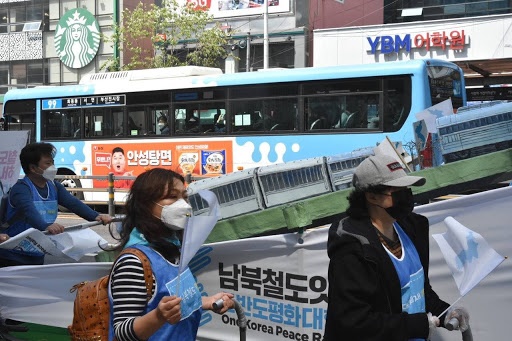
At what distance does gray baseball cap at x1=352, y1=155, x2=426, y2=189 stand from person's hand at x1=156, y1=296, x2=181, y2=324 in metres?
0.86

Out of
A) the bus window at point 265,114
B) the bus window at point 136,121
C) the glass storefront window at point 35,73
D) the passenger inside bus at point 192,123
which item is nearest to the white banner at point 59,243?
the bus window at point 265,114

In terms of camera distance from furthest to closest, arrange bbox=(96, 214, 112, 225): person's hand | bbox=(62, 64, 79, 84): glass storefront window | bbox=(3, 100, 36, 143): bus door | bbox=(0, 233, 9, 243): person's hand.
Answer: bbox=(62, 64, 79, 84): glass storefront window, bbox=(3, 100, 36, 143): bus door, bbox=(96, 214, 112, 225): person's hand, bbox=(0, 233, 9, 243): person's hand

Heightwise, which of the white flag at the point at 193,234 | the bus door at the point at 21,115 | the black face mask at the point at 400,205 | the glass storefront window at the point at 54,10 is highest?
the glass storefront window at the point at 54,10

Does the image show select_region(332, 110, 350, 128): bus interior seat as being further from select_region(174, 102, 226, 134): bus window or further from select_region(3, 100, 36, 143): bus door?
select_region(3, 100, 36, 143): bus door

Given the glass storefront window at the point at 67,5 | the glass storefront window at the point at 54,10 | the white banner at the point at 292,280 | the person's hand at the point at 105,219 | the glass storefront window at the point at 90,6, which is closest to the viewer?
the white banner at the point at 292,280

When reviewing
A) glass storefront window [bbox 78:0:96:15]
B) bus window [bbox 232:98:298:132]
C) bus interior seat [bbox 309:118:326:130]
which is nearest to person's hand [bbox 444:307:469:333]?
bus interior seat [bbox 309:118:326:130]

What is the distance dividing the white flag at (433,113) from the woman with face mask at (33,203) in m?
2.79

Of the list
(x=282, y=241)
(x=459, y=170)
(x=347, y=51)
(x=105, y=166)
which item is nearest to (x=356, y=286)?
(x=282, y=241)

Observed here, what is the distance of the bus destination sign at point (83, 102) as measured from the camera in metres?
18.7

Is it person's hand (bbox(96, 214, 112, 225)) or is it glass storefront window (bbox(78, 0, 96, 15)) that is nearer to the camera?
person's hand (bbox(96, 214, 112, 225))

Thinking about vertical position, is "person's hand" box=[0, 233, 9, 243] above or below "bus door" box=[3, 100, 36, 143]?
below

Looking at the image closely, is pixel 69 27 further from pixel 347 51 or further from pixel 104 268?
pixel 104 268

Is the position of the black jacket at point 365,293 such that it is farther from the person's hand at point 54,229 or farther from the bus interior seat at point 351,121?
the bus interior seat at point 351,121

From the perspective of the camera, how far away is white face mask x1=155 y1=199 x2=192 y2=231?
9.05 ft
